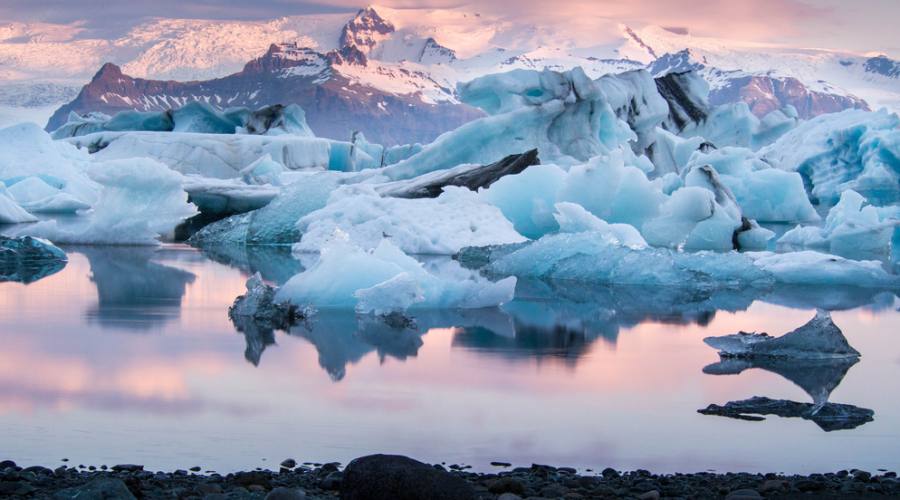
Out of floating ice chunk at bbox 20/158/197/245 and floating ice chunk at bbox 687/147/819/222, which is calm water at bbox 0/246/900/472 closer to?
floating ice chunk at bbox 20/158/197/245

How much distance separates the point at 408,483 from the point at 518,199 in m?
10.7

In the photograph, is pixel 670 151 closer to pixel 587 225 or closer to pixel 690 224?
pixel 690 224

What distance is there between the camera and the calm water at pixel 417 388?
3.26m

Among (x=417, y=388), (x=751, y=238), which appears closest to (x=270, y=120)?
(x=751, y=238)

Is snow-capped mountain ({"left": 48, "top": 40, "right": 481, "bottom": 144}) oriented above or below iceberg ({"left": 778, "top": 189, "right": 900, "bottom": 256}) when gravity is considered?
above

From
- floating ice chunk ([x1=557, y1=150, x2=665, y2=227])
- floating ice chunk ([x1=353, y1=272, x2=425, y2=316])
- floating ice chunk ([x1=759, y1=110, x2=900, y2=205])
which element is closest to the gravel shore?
floating ice chunk ([x1=353, y1=272, x2=425, y2=316])

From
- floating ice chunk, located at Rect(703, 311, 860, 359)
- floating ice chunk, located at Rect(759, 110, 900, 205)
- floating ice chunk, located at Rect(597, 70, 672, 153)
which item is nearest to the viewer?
floating ice chunk, located at Rect(703, 311, 860, 359)

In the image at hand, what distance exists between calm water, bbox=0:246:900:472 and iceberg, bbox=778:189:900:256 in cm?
681

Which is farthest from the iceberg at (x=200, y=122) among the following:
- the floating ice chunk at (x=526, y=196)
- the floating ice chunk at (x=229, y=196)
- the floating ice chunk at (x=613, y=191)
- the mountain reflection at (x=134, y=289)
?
the mountain reflection at (x=134, y=289)

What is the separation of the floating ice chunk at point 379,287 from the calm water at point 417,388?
0.17m

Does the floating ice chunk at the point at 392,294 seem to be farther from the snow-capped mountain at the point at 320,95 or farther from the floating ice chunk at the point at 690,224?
the snow-capped mountain at the point at 320,95

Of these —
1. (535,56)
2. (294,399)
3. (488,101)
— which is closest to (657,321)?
(294,399)

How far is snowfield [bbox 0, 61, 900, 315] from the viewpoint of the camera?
8.98 meters

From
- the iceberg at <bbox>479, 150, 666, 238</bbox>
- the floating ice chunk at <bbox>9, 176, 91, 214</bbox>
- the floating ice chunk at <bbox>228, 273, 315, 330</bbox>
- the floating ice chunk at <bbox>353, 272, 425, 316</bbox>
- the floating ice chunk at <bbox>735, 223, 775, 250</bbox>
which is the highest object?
the floating ice chunk at <bbox>9, 176, 91, 214</bbox>
